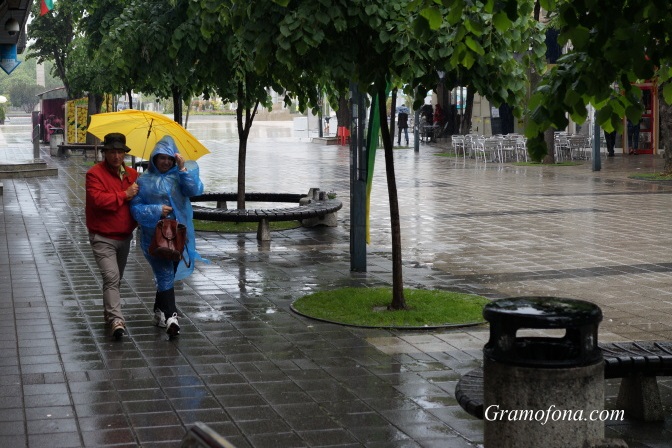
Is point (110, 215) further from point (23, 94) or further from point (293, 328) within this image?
point (23, 94)

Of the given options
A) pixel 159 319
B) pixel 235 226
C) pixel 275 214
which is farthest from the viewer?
pixel 235 226

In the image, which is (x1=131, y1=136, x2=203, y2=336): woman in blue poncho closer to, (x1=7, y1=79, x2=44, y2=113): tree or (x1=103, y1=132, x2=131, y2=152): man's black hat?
(x1=103, y1=132, x2=131, y2=152): man's black hat

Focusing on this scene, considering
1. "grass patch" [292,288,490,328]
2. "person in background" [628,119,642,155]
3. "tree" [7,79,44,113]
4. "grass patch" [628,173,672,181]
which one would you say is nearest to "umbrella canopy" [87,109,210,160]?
"grass patch" [292,288,490,328]

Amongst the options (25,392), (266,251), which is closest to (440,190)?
(266,251)

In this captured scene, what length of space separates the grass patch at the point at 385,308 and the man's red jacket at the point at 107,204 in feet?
5.81

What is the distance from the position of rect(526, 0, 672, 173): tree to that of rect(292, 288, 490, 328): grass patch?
10.7ft

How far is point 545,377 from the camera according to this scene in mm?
4688

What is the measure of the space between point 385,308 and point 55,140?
1288 inches

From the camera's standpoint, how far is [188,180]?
8.52 m

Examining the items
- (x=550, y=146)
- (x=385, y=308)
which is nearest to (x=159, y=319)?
(x=385, y=308)

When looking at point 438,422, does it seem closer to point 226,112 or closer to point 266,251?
point 266,251

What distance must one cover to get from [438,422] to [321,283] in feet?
16.1

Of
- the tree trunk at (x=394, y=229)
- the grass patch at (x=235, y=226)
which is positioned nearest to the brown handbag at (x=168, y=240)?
the tree trunk at (x=394, y=229)

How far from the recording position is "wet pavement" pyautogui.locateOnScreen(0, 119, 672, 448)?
6.21 metres
